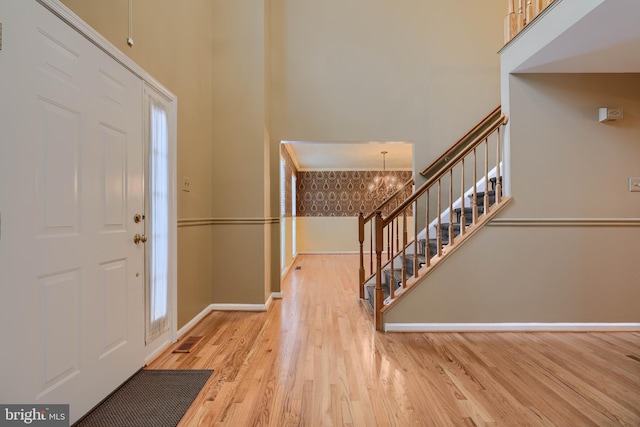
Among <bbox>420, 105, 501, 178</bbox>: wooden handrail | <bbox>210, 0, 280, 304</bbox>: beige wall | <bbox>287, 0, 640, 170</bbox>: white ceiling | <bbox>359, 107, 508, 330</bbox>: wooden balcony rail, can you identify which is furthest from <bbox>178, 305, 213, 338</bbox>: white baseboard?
<bbox>287, 0, 640, 170</bbox>: white ceiling

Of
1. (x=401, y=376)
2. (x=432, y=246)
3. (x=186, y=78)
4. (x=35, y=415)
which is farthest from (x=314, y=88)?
(x=35, y=415)

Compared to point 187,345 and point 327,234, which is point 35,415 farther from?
point 327,234

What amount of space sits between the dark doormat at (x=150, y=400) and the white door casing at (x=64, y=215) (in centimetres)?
7

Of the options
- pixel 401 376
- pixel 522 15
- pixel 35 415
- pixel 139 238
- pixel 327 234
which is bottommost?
pixel 401 376

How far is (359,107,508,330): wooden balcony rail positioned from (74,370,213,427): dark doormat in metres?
1.65

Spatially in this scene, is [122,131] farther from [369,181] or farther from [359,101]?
[369,181]

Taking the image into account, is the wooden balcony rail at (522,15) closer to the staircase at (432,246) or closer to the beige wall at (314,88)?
the beige wall at (314,88)

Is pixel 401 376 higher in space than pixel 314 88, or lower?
lower

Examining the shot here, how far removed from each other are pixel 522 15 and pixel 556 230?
1.91 meters

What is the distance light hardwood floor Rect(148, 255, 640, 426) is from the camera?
167cm

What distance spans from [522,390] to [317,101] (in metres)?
3.50

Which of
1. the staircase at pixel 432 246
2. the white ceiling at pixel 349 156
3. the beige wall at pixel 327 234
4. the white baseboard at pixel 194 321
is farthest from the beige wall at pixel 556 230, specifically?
the beige wall at pixel 327 234

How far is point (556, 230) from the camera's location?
2.88 m

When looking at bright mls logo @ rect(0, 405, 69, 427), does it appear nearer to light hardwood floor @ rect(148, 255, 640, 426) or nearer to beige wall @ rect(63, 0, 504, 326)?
light hardwood floor @ rect(148, 255, 640, 426)
